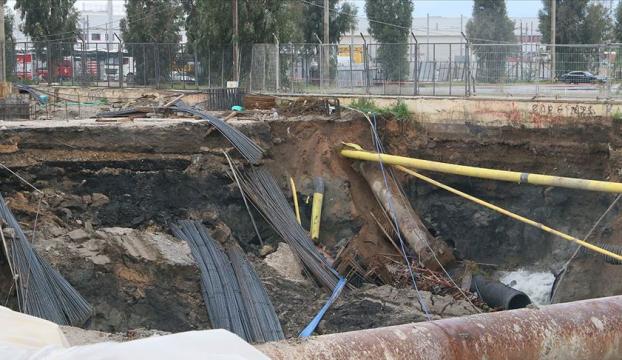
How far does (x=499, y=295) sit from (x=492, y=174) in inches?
79.8

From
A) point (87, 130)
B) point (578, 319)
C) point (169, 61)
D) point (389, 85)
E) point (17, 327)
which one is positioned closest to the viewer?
point (17, 327)

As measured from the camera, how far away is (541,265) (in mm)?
15898

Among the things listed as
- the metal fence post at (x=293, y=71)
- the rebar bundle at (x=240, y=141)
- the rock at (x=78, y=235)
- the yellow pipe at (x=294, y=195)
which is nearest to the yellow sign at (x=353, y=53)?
the metal fence post at (x=293, y=71)

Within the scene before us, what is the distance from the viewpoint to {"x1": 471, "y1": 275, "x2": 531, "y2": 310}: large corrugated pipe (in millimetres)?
12859

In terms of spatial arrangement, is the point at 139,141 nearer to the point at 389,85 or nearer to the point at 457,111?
the point at 457,111

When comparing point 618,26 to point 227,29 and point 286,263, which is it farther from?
point 286,263

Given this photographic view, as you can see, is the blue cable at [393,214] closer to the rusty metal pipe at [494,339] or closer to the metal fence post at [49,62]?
the rusty metal pipe at [494,339]

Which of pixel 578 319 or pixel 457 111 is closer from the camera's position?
pixel 578 319

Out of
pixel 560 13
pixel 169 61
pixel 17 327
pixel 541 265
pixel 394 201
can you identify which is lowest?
pixel 541 265

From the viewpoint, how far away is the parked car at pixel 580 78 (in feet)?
57.0

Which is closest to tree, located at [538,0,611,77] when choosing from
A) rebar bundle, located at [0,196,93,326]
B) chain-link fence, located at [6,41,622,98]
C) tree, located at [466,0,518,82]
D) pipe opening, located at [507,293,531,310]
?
tree, located at [466,0,518,82]

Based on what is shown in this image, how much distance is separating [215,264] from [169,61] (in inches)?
787

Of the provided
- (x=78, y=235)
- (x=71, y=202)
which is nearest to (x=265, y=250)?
(x=71, y=202)

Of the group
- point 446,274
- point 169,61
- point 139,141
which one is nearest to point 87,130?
point 139,141
